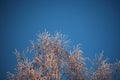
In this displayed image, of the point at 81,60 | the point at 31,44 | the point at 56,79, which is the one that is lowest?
the point at 56,79

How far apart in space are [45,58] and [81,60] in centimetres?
162

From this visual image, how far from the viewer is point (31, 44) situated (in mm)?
13492

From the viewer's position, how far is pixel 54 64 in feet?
42.1

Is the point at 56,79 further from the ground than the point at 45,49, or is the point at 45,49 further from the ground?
the point at 45,49

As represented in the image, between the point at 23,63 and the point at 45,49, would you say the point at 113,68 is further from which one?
the point at 23,63

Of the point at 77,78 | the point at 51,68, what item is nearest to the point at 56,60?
the point at 51,68

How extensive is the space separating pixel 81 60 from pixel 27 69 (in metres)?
2.44

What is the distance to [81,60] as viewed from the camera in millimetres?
13047

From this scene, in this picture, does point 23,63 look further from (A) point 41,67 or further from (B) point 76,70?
(B) point 76,70

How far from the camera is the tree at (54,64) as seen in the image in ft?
41.8

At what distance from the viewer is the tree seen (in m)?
12.7

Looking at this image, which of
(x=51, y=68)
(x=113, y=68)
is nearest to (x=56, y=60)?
(x=51, y=68)

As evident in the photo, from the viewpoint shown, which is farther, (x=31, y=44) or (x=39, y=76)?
(x=31, y=44)

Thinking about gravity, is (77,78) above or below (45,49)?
below
